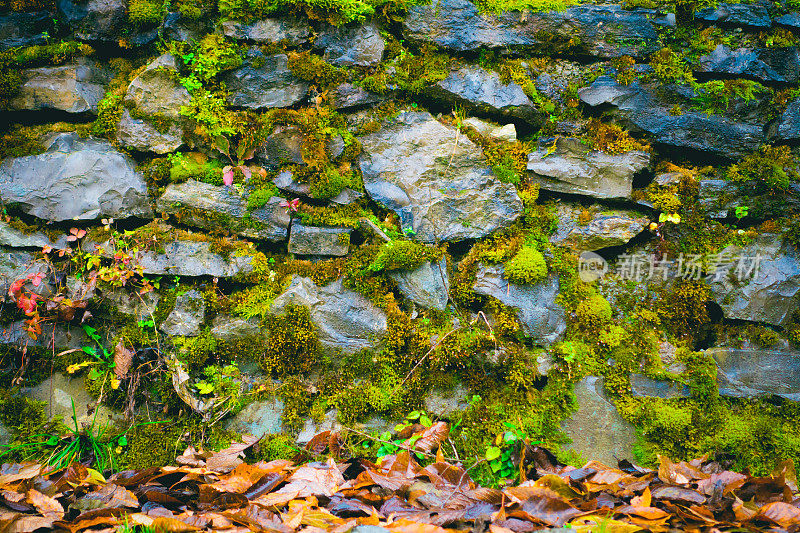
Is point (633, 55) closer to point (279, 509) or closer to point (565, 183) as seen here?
point (565, 183)

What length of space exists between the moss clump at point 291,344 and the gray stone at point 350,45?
6.70 ft

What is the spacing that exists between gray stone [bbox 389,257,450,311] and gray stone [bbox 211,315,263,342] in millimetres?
1097

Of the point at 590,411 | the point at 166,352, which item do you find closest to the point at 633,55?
the point at 590,411

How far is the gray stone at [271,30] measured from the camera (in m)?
3.46

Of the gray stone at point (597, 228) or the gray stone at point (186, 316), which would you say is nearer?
the gray stone at point (186, 316)

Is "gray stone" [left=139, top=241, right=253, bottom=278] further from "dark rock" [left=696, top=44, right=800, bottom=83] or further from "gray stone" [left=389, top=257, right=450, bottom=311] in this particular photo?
"dark rock" [left=696, top=44, right=800, bottom=83]

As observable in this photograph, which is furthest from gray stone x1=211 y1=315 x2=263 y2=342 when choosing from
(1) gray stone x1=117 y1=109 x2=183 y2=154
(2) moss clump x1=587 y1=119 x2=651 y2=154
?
(2) moss clump x1=587 y1=119 x2=651 y2=154

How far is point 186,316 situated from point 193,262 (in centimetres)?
41

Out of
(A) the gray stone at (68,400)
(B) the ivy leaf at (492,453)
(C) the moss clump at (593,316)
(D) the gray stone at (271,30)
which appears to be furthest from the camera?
(D) the gray stone at (271,30)

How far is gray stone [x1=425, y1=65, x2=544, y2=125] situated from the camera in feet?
11.6

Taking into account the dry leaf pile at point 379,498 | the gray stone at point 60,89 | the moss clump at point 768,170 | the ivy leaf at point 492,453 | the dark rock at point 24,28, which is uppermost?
the dark rock at point 24,28

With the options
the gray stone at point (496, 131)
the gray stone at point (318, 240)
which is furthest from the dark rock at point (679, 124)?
the gray stone at point (318, 240)

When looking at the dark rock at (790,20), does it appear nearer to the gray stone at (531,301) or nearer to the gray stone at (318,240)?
the gray stone at (531,301)

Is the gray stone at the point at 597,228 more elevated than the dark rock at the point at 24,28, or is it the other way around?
the dark rock at the point at 24,28
